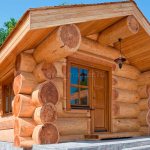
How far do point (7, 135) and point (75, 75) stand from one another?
2.28 meters

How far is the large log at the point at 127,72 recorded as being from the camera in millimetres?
7766

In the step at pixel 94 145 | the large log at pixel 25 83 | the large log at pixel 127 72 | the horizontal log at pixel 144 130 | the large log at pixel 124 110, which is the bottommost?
the horizontal log at pixel 144 130

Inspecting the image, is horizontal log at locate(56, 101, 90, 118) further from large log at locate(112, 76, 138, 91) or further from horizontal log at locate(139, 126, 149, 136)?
horizontal log at locate(139, 126, 149, 136)

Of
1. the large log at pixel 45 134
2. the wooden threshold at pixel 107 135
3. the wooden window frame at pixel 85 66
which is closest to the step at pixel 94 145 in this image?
the large log at pixel 45 134

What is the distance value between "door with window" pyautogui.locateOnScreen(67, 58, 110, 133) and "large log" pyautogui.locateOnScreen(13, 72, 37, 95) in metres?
0.93

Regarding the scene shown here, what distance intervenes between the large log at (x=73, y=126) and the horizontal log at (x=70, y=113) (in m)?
0.08

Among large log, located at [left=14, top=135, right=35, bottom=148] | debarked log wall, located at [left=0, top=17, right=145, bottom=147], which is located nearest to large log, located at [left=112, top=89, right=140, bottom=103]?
debarked log wall, located at [left=0, top=17, right=145, bottom=147]

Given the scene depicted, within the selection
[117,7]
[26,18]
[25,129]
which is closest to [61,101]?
[25,129]

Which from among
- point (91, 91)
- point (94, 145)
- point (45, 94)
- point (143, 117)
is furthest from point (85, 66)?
point (143, 117)

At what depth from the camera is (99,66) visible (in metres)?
7.24

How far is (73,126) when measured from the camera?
632 centimetres

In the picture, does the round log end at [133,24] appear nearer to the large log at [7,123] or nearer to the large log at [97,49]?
the large log at [97,49]

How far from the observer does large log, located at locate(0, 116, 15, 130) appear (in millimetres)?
6510

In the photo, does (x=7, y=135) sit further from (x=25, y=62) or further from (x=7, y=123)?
(x=25, y=62)
